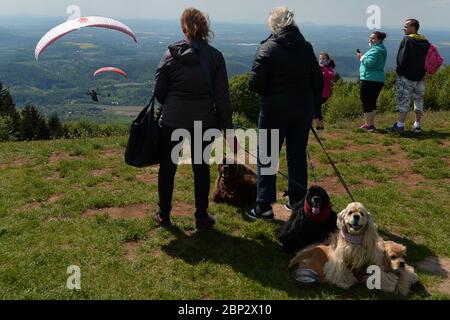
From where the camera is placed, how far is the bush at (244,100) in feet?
222

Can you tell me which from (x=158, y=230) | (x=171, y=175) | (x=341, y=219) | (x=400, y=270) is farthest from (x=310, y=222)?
(x=158, y=230)

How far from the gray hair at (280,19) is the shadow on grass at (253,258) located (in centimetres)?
296

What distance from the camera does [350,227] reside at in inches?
191

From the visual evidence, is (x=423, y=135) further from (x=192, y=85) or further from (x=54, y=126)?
(x=54, y=126)

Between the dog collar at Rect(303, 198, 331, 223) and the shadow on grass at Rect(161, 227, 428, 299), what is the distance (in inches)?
28.5

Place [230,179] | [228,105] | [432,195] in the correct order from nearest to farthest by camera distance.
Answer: [228,105], [230,179], [432,195]

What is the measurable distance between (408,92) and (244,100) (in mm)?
56650

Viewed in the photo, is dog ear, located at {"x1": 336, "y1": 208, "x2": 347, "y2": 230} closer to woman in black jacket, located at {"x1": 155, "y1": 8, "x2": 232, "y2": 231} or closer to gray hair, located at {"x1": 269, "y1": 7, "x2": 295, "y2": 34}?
woman in black jacket, located at {"x1": 155, "y1": 8, "x2": 232, "y2": 231}

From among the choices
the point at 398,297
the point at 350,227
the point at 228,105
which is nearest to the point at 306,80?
the point at 228,105

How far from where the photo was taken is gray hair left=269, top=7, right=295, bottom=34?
5922mm

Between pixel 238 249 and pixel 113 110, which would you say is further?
pixel 113 110

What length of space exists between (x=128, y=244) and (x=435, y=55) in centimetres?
939

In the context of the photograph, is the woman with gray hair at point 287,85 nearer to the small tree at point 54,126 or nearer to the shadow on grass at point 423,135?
the shadow on grass at point 423,135
